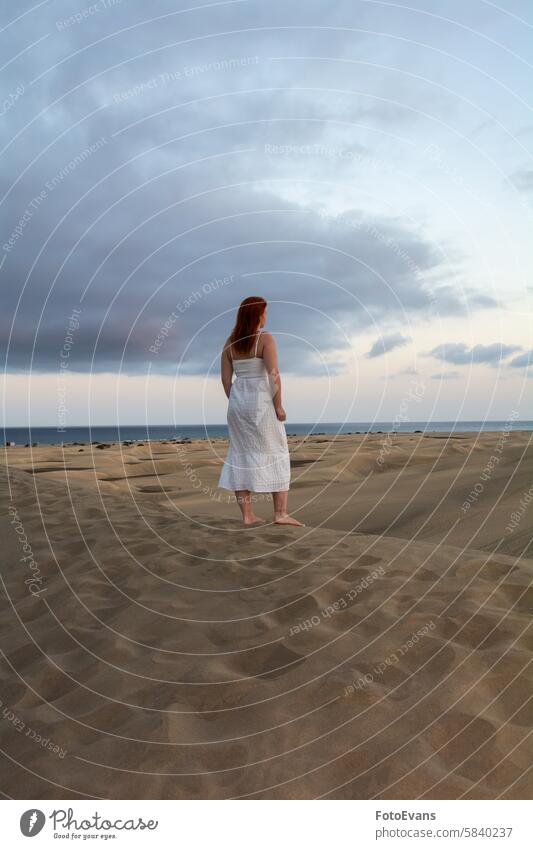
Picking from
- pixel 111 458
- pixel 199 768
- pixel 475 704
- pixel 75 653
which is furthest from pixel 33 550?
pixel 111 458

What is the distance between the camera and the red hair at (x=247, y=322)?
584 cm

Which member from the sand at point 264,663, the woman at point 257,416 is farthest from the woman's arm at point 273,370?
the sand at point 264,663

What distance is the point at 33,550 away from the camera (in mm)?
5027

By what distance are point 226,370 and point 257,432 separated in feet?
2.57

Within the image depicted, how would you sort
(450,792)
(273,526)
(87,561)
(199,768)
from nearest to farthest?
(450,792)
(199,768)
(87,561)
(273,526)

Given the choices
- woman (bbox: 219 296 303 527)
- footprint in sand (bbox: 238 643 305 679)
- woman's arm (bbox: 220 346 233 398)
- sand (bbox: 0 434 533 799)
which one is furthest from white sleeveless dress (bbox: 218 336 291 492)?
footprint in sand (bbox: 238 643 305 679)

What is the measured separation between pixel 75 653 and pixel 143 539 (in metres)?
2.02

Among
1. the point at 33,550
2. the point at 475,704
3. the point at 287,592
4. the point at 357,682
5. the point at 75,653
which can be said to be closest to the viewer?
the point at 475,704

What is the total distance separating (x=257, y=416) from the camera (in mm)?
5949

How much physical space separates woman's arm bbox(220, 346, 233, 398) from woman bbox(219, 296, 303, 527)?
0.09m

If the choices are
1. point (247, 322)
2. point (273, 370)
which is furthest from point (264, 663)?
point (247, 322)

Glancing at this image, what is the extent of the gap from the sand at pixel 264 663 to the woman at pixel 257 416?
1.62ft

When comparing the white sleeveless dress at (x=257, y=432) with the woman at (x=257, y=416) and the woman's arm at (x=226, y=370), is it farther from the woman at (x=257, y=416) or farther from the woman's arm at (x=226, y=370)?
the woman's arm at (x=226, y=370)

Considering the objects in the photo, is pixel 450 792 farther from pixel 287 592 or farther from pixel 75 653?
pixel 75 653
